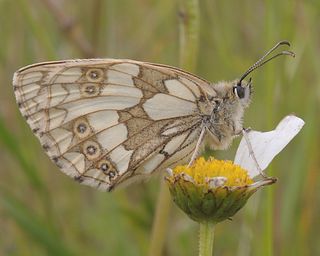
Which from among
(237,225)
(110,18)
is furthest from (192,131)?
(237,225)

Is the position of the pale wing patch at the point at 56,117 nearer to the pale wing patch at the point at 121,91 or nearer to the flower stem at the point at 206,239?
the pale wing patch at the point at 121,91

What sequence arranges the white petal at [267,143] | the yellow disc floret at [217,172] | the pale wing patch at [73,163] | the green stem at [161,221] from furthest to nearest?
the green stem at [161,221], the pale wing patch at [73,163], the white petal at [267,143], the yellow disc floret at [217,172]

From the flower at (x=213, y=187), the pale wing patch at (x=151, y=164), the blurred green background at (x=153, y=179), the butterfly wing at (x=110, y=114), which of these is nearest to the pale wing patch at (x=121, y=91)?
the butterfly wing at (x=110, y=114)

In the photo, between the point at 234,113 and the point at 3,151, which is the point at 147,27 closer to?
the point at 3,151

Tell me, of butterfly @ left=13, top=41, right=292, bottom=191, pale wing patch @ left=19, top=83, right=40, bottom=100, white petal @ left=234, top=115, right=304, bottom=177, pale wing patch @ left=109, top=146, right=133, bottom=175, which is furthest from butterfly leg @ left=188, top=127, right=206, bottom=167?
pale wing patch @ left=19, top=83, right=40, bottom=100

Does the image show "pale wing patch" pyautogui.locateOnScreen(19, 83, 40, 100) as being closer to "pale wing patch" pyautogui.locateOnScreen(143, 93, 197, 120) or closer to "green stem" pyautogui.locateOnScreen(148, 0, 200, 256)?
"pale wing patch" pyautogui.locateOnScreen(143, 93, 197, 120)

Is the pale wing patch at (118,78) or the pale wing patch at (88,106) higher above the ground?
the pale wing patch at (118,78)

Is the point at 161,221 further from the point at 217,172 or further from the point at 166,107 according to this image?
the point at 217,172
